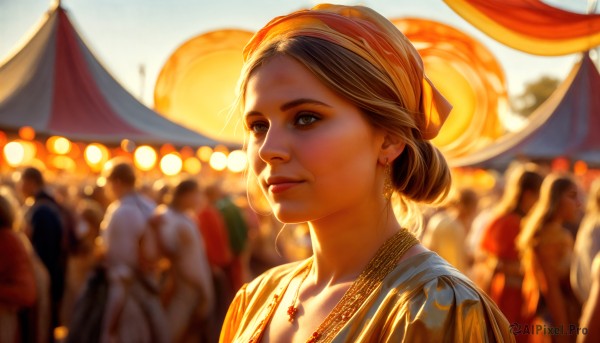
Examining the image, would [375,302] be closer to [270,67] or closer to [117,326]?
[270,67]

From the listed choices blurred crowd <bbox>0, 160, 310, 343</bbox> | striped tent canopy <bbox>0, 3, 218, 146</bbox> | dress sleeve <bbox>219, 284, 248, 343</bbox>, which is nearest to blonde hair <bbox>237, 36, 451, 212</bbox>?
dress sleeve <bbox>219, 284, 248, 343</bbox>

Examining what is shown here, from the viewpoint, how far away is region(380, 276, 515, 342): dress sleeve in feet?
4.95

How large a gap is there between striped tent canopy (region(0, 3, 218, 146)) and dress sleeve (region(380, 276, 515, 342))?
5247 mm

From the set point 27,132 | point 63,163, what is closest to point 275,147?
point 27,132

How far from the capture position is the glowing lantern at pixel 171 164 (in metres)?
13.8

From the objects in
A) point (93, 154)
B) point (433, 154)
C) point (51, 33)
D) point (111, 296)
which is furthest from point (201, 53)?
point (93, 154)

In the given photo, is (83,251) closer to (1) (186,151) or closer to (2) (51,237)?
(2) (51,237)

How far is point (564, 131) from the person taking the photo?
36.0ft

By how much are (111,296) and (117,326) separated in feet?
0.82

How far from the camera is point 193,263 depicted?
21.7 feet

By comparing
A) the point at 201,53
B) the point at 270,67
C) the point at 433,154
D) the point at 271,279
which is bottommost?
the point at 271,279

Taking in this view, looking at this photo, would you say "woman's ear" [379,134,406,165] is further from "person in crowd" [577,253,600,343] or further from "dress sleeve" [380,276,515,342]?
"person in crowd" [577,253,600,343]

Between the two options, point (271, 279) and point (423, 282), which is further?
point (271, 279)

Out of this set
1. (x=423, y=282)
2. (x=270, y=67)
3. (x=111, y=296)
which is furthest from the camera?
(x=111, y=296)
